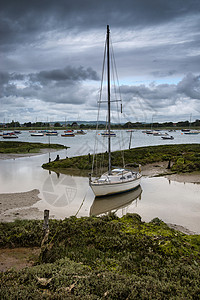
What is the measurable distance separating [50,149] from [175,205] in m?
42.5

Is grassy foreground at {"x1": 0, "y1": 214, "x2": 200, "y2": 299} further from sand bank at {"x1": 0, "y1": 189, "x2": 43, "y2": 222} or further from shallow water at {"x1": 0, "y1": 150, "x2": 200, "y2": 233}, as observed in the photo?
shallow water at {"x1": 0, "y1": 150, "x2": 200, "y2": 233}

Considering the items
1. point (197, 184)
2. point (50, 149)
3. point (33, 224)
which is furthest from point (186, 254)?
point (50, 149)

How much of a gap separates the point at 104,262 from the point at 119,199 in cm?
1078

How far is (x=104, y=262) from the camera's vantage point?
892 cm

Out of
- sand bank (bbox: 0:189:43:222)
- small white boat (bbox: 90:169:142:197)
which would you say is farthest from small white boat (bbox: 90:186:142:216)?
sand bank (bbox: 0:189:43:222)

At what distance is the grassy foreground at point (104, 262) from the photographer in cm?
692

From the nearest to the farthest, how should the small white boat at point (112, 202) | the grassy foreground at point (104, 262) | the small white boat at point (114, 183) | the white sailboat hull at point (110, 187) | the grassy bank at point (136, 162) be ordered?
the grassy foreground at point (104, 262) < the small white boat at point (112, 202) < the white sailboat hull at point (110, 187) < the small white boat at point (114, 183) < the grassy bank at point (136, 162)

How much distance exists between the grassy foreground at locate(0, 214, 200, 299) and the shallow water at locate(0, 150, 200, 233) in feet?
10.9

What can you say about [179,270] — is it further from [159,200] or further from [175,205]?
[159,200]

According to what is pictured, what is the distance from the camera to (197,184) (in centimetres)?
2434

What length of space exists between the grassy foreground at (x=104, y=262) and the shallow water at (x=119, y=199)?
3.31 metres

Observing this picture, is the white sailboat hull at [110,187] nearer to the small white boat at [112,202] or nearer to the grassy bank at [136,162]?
the small white boat at [112,202]

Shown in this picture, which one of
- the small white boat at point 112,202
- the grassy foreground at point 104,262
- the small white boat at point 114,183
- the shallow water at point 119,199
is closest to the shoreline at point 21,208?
the shallow water at point 119,199

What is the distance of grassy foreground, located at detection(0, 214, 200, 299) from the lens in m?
6.92
